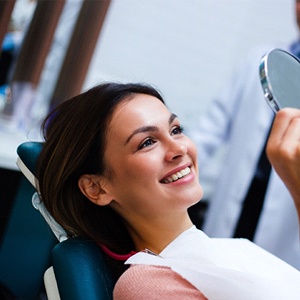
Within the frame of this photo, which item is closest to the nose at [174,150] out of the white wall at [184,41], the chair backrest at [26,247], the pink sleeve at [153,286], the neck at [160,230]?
the neck at [160,230]

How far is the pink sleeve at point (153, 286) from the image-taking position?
1315 millimetres

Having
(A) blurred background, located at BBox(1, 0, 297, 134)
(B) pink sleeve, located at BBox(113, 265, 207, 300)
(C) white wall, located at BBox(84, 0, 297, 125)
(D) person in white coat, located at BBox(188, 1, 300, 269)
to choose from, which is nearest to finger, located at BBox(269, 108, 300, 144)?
(B) pink sleeve, located at BBox(113, 265, 207, 300)

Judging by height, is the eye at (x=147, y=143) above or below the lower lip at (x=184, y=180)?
above

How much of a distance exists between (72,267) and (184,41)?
1879mm

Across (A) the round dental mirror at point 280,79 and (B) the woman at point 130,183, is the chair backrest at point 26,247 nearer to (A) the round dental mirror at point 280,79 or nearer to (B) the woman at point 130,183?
(B) the woman at point 130,183

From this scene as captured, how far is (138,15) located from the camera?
114 inches

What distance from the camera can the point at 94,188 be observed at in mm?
1600

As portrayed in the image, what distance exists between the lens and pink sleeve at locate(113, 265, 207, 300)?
1.32m

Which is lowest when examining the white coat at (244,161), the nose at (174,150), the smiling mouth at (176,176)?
the white coat at (244,161)

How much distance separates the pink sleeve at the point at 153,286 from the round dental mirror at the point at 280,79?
0.46 meters

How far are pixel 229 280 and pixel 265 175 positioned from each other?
1.35m

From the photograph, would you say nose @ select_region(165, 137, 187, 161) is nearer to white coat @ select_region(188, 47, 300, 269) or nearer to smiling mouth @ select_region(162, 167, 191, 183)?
smiling mouth @ select_region(162, 167, 191, 183)

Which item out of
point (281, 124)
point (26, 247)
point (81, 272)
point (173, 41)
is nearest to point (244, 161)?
point (173, 41)

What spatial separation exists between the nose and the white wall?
4.38ft
